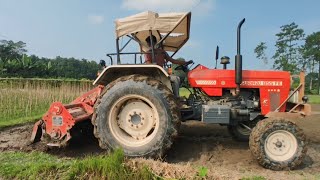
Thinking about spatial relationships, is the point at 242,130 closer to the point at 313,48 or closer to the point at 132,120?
the point at 132,120

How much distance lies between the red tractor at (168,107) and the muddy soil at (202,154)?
11.1 inches

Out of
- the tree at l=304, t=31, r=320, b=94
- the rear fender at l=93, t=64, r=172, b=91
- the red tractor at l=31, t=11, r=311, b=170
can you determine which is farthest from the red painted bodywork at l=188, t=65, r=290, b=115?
the tree at l=304, t=31, r=320, b=94

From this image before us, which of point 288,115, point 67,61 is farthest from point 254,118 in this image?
point 67,61

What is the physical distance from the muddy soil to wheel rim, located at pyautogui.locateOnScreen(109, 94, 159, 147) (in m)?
0.60

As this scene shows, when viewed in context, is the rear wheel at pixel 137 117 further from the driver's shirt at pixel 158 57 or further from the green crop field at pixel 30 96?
the green crop field at pixel 30 96

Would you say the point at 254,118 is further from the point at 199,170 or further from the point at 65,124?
the point at 65,124

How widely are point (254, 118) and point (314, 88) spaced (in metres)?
61.4

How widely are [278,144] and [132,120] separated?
2.43 metres

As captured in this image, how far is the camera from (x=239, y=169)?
5648mm

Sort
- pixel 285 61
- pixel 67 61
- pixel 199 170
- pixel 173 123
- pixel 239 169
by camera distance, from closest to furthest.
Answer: pixel 199 170
pixel 239 169
pixel 173 123
pixel 285 61
pixel 67 61

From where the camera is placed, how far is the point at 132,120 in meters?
6.44

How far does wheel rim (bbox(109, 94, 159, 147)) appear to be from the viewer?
634cm

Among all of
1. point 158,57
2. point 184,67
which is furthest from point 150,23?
point 184,67

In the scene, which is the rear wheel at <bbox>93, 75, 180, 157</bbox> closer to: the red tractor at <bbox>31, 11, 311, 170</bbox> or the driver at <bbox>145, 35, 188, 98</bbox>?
the red tractor at <bbox>31, 11, 311, 170</bbox>
